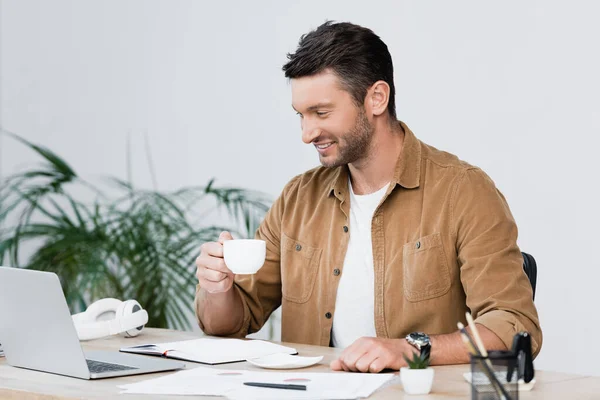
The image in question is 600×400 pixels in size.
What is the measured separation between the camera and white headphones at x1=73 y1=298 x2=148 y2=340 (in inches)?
85.5

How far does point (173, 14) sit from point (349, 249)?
2.13 m

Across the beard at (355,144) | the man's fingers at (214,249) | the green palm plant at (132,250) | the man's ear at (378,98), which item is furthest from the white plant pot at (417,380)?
the green palm plant at (132,250)

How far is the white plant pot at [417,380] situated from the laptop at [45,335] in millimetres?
500

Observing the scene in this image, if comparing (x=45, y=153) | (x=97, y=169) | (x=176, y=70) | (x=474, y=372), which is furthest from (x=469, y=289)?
(x=97, y=169)

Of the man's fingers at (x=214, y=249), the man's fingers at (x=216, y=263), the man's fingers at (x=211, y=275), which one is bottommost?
the man's fingers at (x=211, y=275)

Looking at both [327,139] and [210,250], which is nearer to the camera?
[210,250]

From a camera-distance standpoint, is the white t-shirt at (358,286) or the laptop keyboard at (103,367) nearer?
the laptop keyboard at (103,367)

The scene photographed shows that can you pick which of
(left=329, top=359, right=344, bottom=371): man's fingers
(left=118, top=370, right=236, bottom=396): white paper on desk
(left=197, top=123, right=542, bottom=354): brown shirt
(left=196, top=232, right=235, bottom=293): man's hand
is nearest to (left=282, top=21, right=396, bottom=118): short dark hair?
(left=197, top=123, right=542, bottom=354): brown shirt

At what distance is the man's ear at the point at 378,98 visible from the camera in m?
2.32

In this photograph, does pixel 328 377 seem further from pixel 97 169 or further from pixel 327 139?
pixel 97 169

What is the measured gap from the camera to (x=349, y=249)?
7.57ft

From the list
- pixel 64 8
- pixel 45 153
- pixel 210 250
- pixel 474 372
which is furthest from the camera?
pixel 64 8

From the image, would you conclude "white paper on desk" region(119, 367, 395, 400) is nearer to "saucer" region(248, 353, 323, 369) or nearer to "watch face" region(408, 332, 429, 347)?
"saucer" region(248, 353, 323, 369)

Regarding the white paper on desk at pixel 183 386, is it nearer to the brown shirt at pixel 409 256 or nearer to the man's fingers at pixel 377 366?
the man's fingers at pixel 377 366
